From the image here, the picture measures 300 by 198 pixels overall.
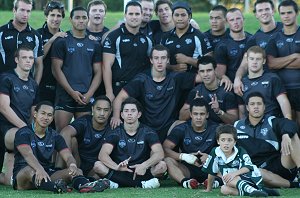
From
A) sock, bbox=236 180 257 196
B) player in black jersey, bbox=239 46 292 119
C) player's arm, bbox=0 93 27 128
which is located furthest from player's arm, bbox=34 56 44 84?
sock, bbox=236 180 257 196

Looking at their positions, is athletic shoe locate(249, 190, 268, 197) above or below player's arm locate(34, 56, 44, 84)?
below

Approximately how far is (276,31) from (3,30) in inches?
148

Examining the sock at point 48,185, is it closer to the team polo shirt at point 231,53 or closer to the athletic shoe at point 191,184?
the athletic shoe at point 191,184

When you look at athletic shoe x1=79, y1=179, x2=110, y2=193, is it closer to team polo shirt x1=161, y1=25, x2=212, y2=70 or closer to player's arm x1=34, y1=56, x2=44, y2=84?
player's arm x1=34, y1=56, x2=44, y2=84

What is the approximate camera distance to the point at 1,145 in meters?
12.5

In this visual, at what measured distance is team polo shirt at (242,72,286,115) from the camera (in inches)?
471

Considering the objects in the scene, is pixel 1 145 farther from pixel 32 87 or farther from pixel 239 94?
pixel 239 94

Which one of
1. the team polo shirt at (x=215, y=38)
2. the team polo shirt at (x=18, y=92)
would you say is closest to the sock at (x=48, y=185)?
the team polo shirt at (x=18, y=92)

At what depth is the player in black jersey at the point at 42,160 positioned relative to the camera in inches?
442

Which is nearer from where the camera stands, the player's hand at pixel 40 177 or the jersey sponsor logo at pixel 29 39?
the player's hand at pixel 40 177

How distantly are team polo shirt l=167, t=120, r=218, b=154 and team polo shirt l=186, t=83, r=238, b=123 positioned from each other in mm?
217

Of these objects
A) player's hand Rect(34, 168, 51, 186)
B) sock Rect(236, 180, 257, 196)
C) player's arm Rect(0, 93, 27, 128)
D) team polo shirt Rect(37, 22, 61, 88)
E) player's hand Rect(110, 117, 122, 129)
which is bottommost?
sock Rect(236, 180, 257, 196)

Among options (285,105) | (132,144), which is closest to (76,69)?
(132,144)

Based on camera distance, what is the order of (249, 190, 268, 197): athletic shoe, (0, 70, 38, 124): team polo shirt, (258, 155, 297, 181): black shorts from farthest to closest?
(0, 70, 38, 124): team polo shirt, (258, 155, 297, 181): black shorts, (249, 190, 268, 197): athletic shoe
